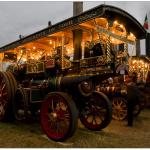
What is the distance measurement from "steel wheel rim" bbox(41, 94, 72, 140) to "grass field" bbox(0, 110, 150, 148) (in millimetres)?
194

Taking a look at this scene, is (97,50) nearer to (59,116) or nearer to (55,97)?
(55,97)

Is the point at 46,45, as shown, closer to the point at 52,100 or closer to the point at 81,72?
→ the point at 81,72

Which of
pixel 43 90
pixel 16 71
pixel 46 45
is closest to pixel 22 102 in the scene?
pixel 43 90

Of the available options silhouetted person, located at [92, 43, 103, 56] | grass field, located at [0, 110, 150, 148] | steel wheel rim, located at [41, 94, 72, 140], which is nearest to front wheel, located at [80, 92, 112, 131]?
grass field, located at [0, 110, 150, 148]

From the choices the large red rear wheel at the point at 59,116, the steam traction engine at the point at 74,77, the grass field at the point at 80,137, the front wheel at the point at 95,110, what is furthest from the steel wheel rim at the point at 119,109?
the large red rear wheel at the point at 59,116

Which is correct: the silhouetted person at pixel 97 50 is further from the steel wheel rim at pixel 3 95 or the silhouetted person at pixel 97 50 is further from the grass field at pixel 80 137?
the steel wheel rim at pixel 3 95

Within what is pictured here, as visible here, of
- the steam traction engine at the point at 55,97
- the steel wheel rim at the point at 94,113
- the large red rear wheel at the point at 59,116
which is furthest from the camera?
the steel wheel rim at the point at 94,113

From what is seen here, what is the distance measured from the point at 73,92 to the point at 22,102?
1338 millimetres

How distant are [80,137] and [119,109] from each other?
332 cm

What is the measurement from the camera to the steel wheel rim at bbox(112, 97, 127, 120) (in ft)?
28.6

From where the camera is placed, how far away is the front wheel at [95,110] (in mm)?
6492

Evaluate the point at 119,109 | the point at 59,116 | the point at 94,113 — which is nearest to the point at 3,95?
the point at 59,116

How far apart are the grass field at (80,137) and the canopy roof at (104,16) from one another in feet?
8.42

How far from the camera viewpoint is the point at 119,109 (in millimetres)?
8922
